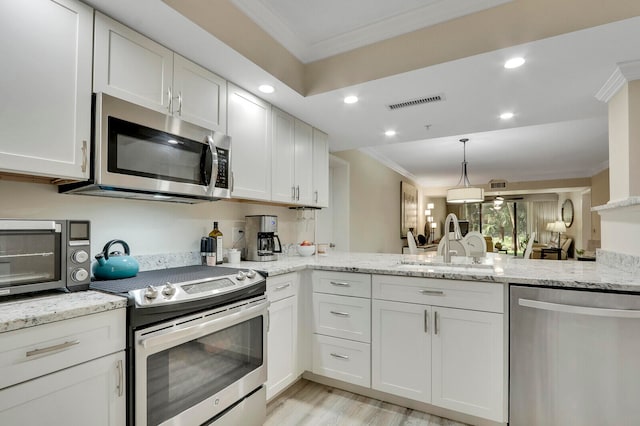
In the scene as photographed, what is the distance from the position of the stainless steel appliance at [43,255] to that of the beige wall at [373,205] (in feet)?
11.4

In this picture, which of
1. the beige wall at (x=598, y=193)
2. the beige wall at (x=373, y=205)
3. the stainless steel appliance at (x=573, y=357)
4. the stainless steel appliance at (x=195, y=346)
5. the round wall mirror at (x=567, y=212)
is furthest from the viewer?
the round wall mirror at (x=567, y=212)

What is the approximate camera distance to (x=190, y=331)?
1512mm

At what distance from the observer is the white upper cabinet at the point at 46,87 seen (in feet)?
4.19

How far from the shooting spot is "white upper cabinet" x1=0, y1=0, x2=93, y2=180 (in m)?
1.28

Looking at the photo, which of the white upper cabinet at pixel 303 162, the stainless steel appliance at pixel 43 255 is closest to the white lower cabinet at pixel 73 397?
the stainless steel appliance at pixel 43 255

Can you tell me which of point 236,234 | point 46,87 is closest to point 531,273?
point 236,234

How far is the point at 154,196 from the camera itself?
6.30ft

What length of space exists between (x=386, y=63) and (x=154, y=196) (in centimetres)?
169

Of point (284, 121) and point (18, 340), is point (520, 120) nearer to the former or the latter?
point (284, 121)

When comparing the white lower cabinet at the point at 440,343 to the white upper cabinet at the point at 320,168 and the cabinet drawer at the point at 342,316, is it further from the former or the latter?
the white upper cabinet at the point at 320,168

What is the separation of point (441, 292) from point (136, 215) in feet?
6.40

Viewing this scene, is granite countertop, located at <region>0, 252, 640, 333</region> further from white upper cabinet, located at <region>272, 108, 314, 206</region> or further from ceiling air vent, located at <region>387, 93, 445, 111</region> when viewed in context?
ceiling air vent, located at <region>387, 93, 445, 111</region>

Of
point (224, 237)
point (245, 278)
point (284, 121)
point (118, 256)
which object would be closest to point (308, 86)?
point (284, 121)

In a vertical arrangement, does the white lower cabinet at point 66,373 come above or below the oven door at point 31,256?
below
